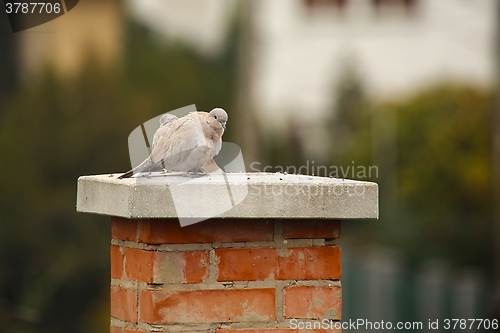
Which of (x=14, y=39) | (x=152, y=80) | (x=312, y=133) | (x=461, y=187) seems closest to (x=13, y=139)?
(x=14, y=39)

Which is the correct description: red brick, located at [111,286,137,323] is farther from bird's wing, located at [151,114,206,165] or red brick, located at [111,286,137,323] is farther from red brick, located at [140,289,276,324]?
bird's wing, located at [151,114,206,165]

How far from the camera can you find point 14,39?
578 inches

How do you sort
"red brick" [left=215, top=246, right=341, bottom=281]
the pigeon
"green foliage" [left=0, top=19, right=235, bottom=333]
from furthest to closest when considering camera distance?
"green foliage" [left=0, top=19, right=235, bottom=333]
the pigeon
"red brick" [left=215, top=246, right=341, bottom=281]

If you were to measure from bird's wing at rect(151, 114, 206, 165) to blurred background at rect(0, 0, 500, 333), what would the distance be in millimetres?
2036

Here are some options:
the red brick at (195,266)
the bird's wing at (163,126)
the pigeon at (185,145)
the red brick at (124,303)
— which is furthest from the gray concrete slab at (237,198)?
the bird's wing at (163,126)

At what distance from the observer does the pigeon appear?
280 cm

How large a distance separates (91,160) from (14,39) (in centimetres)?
312

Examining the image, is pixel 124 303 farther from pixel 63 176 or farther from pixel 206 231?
pixel 63 176

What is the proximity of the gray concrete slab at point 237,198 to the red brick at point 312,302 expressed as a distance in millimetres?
211

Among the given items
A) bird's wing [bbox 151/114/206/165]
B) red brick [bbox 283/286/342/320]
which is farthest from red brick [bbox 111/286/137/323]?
bird's wing [bbox 151/114/206/165]

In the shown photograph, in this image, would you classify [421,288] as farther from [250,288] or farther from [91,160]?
[250,288]

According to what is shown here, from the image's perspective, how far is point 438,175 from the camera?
1733 cm

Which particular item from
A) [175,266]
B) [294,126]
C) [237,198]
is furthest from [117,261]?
[294,126]

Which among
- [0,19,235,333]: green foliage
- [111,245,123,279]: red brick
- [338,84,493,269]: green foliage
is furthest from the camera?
[338,84,493,269]: green foliage
